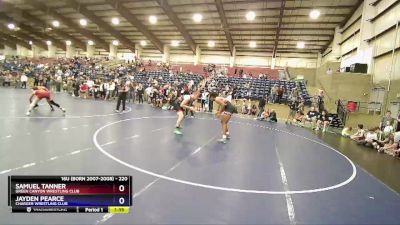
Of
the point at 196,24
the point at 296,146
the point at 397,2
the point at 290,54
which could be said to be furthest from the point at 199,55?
the point at 296,146

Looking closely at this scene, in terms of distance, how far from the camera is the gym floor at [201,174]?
396cm

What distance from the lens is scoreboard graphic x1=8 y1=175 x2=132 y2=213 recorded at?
2.70 m

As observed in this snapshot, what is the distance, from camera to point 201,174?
562cm

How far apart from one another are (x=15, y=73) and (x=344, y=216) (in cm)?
3496

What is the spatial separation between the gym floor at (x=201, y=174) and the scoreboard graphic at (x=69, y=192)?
2.48 feet

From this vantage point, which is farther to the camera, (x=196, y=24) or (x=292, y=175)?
(x=196, y=24)

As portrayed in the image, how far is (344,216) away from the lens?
13.9 feet

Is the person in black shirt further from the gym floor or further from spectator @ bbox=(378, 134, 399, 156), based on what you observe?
the gym floor

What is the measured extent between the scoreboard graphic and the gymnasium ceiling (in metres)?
24.4

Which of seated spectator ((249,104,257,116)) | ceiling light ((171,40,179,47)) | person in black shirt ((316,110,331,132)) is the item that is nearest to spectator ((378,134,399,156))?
person in black shirt ((316,110,331,132))

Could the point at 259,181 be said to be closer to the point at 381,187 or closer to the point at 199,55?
the point at 381,187

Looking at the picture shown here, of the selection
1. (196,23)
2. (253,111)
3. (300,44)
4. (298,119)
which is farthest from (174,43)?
(298,119)

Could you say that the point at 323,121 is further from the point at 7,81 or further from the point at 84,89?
the point at 7,81

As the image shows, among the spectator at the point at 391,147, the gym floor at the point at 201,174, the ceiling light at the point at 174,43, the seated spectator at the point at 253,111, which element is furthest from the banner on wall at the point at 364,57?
the ceiling light at the point at 174,43
